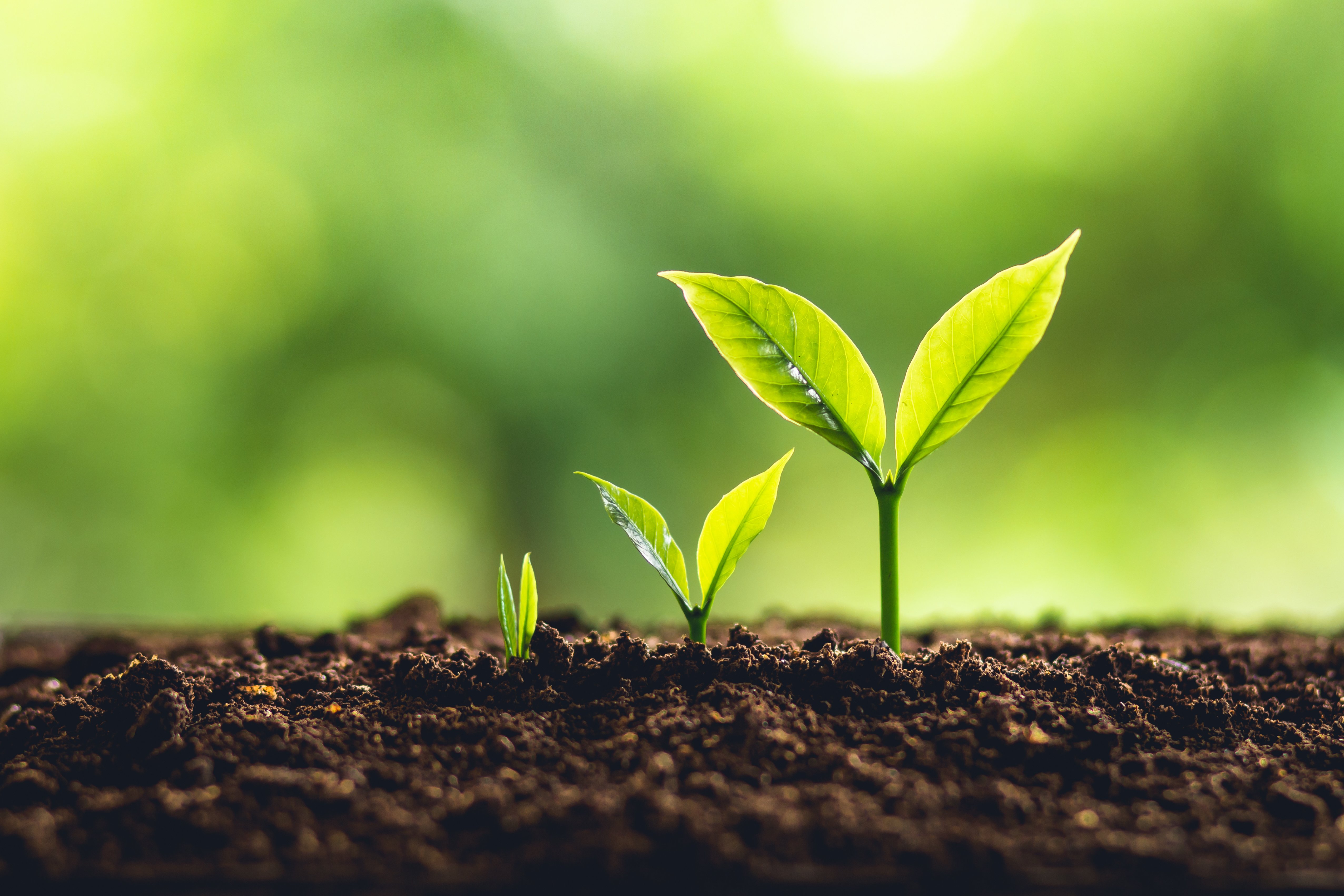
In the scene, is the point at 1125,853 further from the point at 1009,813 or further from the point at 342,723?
the point at 342,723

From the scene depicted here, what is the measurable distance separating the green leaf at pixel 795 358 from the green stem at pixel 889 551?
23mm

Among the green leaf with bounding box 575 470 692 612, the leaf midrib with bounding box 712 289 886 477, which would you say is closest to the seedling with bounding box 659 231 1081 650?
the leaf midrib with bounding box 712 289 886 477

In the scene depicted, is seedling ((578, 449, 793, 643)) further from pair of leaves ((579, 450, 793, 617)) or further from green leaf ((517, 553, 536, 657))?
green leaf ((517, 553, 536, 657))

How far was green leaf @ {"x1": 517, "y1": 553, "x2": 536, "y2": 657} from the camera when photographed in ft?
3.01

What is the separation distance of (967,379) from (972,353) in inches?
1.1

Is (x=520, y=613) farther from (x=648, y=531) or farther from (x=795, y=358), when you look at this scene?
(x=795, y=358)

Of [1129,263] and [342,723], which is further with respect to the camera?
[1129,263]

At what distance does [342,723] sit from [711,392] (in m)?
2.43

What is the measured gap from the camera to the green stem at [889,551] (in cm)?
90

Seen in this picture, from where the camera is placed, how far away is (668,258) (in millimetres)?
3141

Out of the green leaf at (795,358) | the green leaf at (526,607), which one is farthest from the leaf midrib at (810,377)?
the green leaf at (526,607)

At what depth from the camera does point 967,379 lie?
35.3 inches

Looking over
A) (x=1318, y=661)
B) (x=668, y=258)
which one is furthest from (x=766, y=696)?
(x=668, y=258)

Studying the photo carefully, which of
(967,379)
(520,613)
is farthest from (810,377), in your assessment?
(520,613)
